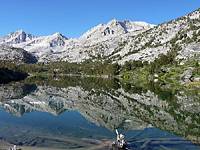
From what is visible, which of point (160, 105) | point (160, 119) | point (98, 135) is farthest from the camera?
point (160, 105)

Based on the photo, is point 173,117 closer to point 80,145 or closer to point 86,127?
point 86,127

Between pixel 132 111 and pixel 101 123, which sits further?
pixel 132 111

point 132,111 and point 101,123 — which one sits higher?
point 132,111

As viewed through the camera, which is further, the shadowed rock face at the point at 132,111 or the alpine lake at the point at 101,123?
the shadowed rock face at the point at 132,111

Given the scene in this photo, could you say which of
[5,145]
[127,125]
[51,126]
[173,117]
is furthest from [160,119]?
[5,145]

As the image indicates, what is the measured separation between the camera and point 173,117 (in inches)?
3356

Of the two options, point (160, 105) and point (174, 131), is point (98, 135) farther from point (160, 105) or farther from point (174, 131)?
point (160, 105)

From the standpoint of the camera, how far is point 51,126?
74812mm

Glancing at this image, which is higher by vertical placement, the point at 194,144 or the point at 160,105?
the point at 160,105

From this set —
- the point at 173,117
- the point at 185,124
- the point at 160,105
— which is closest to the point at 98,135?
the point at 185,124

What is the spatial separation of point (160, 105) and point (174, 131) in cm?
3647

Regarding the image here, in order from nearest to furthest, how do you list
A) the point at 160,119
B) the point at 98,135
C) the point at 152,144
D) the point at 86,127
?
the point at 152,144 < the point at 98,135 < the point at 86,127 < the point at 160,119

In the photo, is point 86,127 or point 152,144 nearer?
point 152,144

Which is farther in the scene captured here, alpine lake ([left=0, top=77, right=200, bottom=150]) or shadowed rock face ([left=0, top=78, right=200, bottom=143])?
shadowed rock face ([left=0, top=78, right=200, bottom=143])
